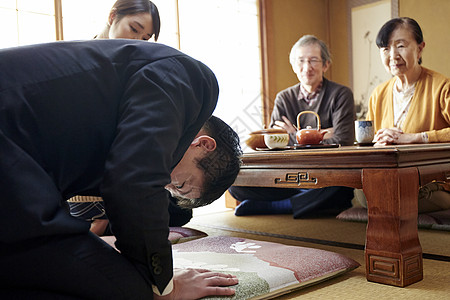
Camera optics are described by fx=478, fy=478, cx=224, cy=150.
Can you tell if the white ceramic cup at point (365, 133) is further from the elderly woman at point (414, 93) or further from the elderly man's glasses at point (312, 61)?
the elderly man's glasses at point (312, 61)

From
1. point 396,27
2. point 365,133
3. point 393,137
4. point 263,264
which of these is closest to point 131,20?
point 365,133

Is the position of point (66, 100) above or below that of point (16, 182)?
above

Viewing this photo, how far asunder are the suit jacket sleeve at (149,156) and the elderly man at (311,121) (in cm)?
237

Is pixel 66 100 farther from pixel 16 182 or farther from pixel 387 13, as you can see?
pixel 387 13

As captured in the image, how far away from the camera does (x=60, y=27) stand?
4.01m

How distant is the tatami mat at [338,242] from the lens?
1663mm

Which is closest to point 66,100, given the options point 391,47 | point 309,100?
point 391,47

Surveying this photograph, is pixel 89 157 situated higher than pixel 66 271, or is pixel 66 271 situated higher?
pixel 89 157

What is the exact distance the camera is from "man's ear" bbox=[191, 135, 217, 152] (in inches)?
56.8

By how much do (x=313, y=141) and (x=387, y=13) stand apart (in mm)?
4083

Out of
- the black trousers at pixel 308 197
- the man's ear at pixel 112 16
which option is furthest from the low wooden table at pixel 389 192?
the black trousers at pixel 308 197

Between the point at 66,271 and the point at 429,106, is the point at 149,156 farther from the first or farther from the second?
the point at 429,106

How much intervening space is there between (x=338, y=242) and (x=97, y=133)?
1.73 meters

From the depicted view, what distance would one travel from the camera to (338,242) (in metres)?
2.55
